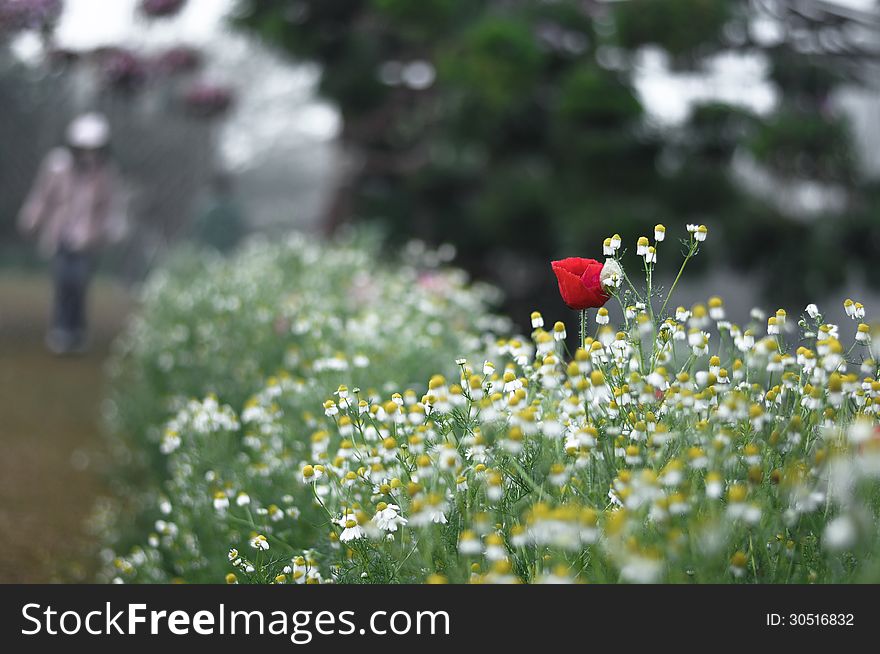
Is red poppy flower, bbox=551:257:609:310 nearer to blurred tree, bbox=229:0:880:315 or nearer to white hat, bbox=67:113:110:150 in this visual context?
blurred tree, bbox=229:0:880:315

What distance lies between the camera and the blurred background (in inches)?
244

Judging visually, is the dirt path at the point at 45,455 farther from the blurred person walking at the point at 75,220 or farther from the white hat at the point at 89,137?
the white hat at the point at 89,137

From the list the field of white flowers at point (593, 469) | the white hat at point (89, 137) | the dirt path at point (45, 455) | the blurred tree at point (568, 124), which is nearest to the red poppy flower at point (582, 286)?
the field of white flowers at point (593, 469)

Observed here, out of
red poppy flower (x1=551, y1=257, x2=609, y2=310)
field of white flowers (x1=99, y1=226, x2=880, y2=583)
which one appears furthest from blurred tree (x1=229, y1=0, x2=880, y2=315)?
red poppy flower (x1=551, y1=257, x2=609, y2=310)

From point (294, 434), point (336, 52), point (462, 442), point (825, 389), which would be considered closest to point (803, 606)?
point (825, 389)

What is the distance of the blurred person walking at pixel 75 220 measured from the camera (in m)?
9.44

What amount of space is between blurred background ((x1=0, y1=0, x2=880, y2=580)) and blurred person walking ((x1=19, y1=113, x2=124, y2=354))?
0.56 meters

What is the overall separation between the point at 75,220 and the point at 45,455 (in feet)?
14.1

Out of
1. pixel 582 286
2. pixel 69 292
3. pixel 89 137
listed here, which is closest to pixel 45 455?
pixel 69 292

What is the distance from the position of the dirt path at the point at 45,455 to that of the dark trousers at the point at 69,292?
0.27 metres

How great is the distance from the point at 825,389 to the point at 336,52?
7432 mm

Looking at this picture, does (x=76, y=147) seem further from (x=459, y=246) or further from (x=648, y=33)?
(x=648, y=33)

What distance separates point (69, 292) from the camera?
31.4 feet

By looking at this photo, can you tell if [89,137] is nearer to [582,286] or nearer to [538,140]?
[538,140]
